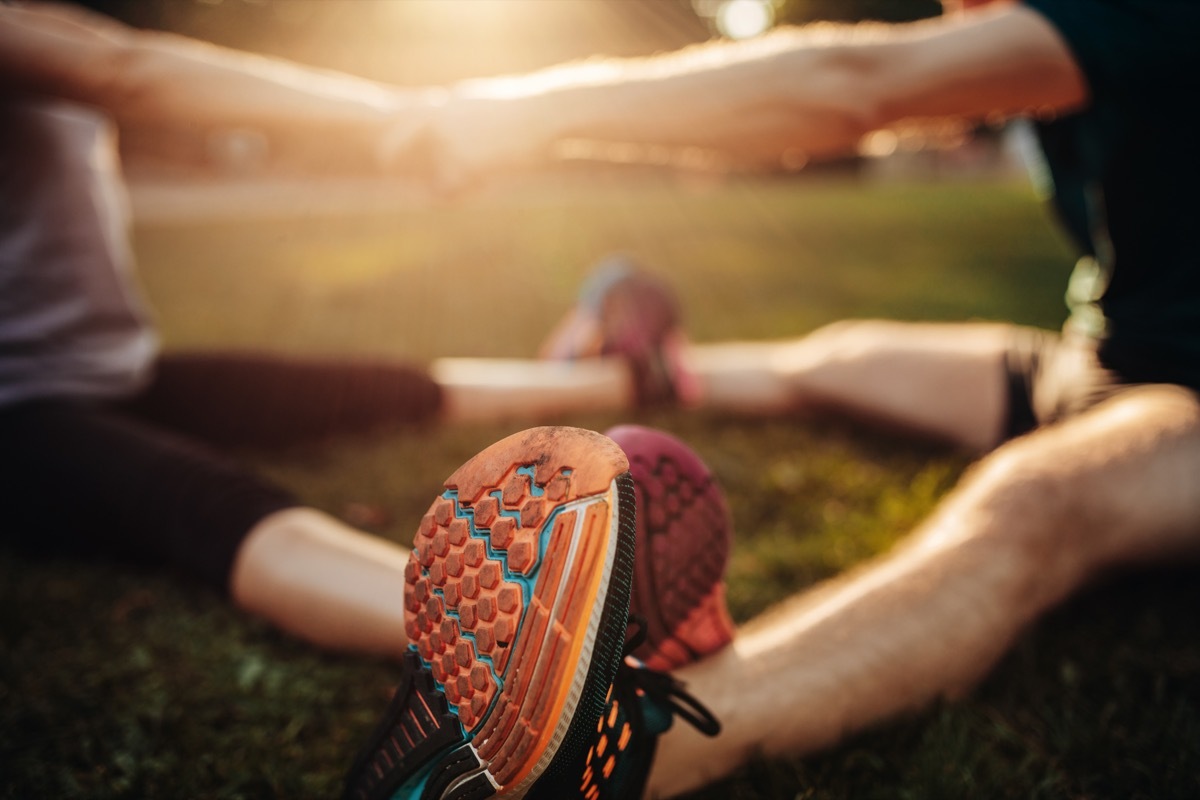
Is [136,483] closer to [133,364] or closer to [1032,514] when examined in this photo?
[133,364]

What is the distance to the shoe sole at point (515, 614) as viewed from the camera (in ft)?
2.54

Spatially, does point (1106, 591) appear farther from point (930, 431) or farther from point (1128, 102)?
point (1128, 102)

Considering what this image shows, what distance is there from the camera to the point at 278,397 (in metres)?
2.23

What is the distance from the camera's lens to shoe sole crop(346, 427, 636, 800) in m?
0.78

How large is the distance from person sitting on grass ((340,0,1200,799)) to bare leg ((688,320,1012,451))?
25 millimetres

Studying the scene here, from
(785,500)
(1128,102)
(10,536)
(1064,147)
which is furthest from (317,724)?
(1064,147)

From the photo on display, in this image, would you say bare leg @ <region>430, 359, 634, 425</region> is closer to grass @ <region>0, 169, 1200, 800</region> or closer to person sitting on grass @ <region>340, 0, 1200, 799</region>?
grass @ <region>0, 169, 1200, 800</region>

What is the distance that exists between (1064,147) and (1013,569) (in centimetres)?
136

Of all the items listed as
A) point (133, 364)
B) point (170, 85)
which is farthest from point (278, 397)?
point (170, 85)

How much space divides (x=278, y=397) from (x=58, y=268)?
63cm

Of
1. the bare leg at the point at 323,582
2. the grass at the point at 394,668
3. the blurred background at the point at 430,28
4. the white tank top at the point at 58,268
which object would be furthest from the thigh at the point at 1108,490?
the blurred background at the point at 430,28

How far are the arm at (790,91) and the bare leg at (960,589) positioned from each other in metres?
0.66

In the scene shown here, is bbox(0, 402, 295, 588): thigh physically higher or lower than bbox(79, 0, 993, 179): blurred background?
lower

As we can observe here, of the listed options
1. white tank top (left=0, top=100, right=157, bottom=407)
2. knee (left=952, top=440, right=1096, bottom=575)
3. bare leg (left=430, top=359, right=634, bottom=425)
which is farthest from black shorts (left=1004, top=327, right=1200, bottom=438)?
white tank top (left=0, top=100, right=157, bottom=407)
